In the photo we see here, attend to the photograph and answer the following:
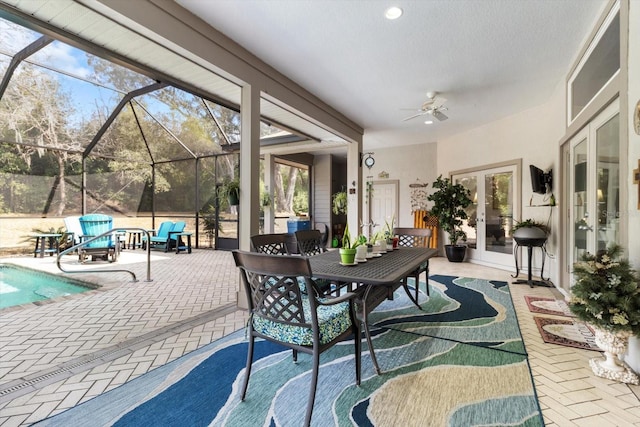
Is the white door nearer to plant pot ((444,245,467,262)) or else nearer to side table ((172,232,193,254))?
plant pot ((444,245,467,262))

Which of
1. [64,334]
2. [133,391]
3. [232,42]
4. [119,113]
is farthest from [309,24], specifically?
[119,113]

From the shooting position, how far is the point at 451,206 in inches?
266

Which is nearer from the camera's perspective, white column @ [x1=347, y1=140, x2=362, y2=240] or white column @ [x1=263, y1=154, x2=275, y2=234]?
white column @ [x1=347, y1=140, x2=362, y2=240]

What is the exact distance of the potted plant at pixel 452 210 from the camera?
6676 millimetres

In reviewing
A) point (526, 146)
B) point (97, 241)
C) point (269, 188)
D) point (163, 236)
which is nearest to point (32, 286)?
point (97, 241)

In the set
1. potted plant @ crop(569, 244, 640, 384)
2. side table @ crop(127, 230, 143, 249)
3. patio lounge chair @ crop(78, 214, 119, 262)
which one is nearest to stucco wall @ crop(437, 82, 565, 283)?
potted plant @ crop(569, 244, 640, 384)

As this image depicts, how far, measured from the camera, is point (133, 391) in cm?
195

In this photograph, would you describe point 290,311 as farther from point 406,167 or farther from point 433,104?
point 406,167

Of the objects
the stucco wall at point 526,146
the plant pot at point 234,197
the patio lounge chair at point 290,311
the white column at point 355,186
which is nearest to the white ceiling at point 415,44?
the stucco wall at point 526,146

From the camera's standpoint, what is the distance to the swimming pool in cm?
438

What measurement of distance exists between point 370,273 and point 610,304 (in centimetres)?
161

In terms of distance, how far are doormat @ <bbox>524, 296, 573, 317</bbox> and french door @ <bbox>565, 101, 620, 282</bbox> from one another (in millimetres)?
668

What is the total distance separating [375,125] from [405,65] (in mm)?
2684

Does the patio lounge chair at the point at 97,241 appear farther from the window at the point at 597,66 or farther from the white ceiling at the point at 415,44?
the window at the point at 597,66
